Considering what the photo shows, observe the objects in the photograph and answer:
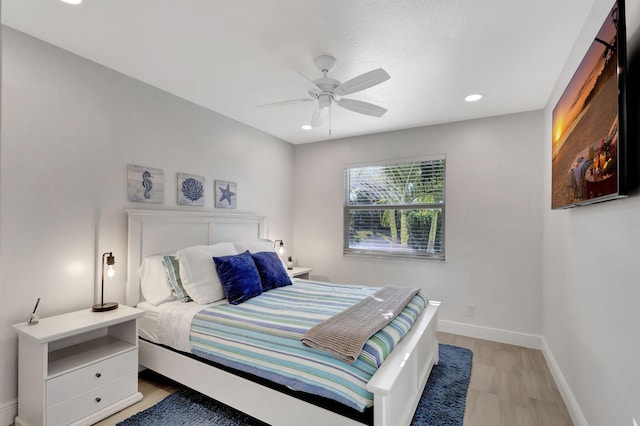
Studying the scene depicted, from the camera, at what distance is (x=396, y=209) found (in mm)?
4160

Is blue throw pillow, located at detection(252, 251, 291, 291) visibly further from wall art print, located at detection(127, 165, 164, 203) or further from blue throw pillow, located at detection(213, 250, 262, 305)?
wall art print, located at detection(127, 165, 164, 203)

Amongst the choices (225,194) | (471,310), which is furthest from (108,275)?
(471,310)

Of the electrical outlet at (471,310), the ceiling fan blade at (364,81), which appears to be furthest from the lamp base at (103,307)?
the electrical outlet at (471,310)

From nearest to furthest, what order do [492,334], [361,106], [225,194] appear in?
[361,106]
[492,334]
[225,194]

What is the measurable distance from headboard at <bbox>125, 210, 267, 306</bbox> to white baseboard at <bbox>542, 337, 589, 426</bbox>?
330 centimetres

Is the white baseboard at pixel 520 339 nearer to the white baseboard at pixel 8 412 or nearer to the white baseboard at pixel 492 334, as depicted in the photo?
the white baseboard at pixel 492 334

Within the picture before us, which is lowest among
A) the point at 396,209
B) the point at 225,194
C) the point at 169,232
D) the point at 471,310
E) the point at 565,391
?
the point at 565,391

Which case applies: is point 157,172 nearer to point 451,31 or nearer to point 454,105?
point 451,31

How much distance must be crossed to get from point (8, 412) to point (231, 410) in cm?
142

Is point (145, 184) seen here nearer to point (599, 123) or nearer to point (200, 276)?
point (200, 276)

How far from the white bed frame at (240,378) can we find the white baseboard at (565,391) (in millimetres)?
930

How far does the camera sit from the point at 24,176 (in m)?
2.07

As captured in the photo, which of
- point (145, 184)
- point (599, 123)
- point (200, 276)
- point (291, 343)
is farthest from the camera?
point (145, 184)

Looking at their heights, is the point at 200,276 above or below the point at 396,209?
below
